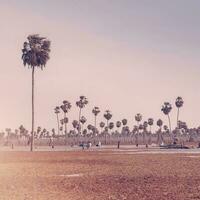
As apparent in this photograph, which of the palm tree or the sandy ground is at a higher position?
the palm tree

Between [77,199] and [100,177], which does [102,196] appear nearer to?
[77,199]

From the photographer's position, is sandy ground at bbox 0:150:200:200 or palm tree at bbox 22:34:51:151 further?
palm tree at bbox 22:34:51:151

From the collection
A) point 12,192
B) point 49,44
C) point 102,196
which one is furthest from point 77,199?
point 49,44

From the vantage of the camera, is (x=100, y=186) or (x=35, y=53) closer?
(x=100, y=186)

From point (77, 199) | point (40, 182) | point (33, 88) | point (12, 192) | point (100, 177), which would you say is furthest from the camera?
point (33, 88)

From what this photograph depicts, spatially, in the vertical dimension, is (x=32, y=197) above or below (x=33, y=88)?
below

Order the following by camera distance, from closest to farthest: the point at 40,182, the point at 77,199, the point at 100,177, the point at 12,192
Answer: the point at 77,199 → the point at 12,192 → the point at 40,182 → the point at 100,177

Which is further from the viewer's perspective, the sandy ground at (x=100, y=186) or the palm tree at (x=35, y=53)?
the palm tree at (x=35, y=53)

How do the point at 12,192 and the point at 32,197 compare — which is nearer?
the point at 32,197

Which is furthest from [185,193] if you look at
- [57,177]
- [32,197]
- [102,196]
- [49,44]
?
[49,44]

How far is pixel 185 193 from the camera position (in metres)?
26.1

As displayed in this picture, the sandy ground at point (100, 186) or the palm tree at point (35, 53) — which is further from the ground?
the palm tree at point (35, 53)

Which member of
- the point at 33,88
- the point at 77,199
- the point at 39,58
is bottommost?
the point at 77,199

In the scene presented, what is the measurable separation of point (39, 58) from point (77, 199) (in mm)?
78301
